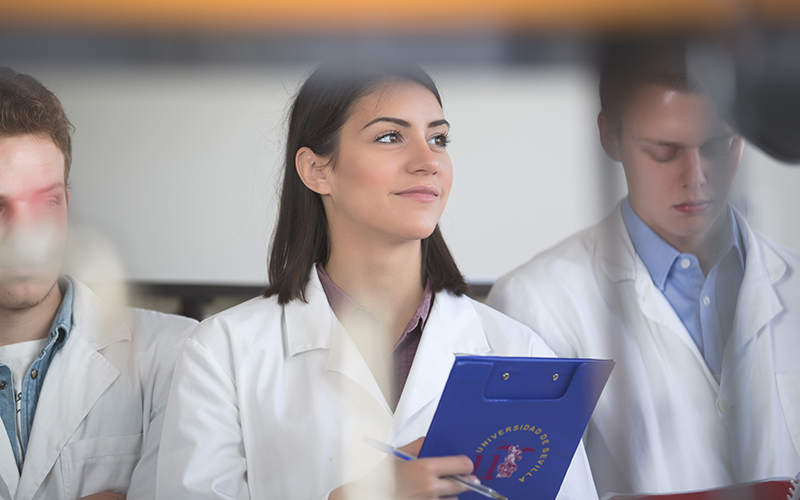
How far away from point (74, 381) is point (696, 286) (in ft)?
2.91

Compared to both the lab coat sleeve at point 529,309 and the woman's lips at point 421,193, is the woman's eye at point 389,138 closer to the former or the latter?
the woman's lips at point 421,193

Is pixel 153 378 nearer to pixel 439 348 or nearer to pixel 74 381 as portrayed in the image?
pixel 74 381

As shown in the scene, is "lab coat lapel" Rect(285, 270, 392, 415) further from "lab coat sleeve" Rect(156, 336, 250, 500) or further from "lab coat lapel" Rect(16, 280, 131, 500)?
"lab coat lapel" Rect(16, 280, 131, 500)

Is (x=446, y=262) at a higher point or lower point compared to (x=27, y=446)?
higher

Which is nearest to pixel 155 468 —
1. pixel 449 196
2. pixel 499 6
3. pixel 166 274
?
pixel 166 274

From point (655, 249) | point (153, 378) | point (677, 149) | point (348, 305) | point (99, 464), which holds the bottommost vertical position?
point (99, 464)

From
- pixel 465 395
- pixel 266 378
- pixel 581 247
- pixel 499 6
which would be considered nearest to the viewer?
pixel 499 6

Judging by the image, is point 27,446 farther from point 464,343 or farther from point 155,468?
point 464,343

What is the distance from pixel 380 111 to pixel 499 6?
38cm

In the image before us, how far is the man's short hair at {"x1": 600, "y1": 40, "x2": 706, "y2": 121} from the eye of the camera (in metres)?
0.71

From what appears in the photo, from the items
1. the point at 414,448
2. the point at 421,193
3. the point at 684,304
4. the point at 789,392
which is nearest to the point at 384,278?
the point at 421,193

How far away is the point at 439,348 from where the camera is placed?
1.04m

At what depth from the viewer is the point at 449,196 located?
3.01 ft

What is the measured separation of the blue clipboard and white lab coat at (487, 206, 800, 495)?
74 mm
